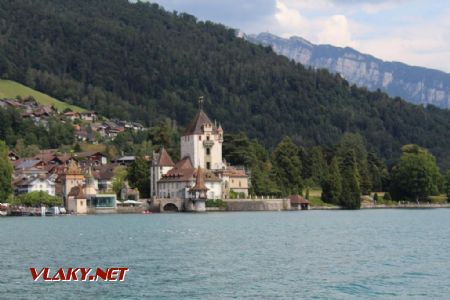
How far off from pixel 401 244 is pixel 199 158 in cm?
7020

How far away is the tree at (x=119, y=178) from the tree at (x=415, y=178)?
4309 cm

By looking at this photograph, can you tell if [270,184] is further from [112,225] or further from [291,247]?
[291,247]

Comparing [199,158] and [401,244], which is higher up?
[199,158]

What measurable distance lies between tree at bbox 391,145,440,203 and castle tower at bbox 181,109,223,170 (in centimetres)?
3350

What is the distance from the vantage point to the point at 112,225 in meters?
85.4

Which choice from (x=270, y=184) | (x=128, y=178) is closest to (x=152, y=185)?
(x=128, y=178)

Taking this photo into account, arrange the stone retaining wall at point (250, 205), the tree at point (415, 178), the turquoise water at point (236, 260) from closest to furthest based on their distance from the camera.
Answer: the turquoise water at point (236, 260) → the stone retaining wall at point (250, 205) → the tree at point (415, 178)

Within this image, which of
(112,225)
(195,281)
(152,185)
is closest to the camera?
(195,281)

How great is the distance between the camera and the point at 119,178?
132 meters

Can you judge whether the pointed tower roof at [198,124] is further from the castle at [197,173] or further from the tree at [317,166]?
the tree at [317,166]

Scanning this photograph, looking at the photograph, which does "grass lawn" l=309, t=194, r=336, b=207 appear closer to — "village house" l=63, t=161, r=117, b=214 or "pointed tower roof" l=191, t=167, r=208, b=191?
"pointed tower roof" l=191, t=167, r=208, b=191

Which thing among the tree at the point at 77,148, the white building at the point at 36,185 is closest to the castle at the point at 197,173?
the white building at the point at 36,185

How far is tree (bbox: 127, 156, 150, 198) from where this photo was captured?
130m

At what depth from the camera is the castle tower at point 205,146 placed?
427 feet
